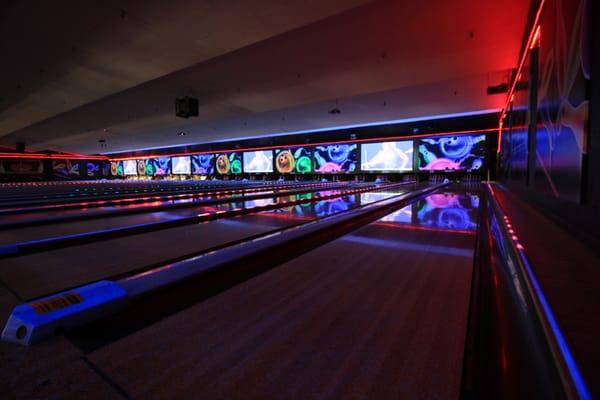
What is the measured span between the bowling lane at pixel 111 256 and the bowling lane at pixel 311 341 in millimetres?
570

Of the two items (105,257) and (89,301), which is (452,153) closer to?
(105,257)

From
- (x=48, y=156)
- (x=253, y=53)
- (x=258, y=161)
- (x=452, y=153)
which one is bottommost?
(x=452, y=153)

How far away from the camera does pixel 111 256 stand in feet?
4.68

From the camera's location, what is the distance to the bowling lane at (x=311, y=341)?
1.66ft

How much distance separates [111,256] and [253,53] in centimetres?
361

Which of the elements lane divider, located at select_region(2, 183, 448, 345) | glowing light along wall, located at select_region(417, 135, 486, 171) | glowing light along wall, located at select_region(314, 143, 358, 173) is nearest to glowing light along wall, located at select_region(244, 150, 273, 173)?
glowing light along wall, located at select_region(314, 143, 358, 173)

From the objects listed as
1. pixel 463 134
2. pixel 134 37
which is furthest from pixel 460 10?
pixel 463 134

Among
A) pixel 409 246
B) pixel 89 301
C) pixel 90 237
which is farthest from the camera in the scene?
pixel 90 237

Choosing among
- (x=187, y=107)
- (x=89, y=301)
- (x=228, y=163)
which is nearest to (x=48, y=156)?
(x=228, y=163)

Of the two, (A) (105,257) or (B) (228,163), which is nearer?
(A) (105,257)

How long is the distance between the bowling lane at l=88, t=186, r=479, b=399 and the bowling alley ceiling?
274cm

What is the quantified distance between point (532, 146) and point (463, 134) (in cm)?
586

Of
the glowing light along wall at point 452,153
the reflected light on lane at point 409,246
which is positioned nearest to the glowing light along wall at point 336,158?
the glowing light along wall at point 452,153

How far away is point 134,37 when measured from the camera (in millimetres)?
3557
